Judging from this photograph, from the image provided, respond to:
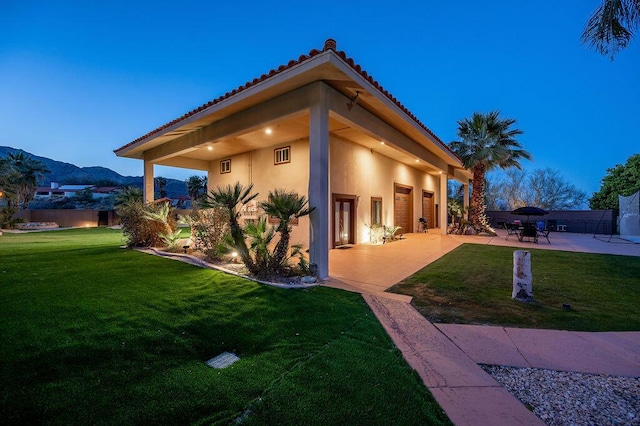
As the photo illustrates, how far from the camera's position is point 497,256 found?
950cm

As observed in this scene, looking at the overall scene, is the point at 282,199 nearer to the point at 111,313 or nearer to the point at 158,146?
the point at 111,313

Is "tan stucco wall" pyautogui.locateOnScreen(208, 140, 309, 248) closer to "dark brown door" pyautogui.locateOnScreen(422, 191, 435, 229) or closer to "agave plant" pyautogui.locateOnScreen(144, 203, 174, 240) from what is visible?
"agave plant" pyautogui.locateOnScreen(144, 203, 174, 240)

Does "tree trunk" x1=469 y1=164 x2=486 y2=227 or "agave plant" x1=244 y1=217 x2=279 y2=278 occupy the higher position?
"tree trunk" x1=469 y1=164 x2=486 y2=227

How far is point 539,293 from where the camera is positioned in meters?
5.46

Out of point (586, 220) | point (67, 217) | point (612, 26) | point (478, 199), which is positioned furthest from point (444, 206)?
point (67, 217)

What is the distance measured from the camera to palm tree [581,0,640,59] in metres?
5.67

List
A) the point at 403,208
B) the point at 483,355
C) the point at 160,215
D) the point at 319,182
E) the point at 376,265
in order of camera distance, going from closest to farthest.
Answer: the point at 483,355
the point at 319,182
the point at 376,265
the point at 160,215
the point at 403,208

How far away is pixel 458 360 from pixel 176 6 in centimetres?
2556

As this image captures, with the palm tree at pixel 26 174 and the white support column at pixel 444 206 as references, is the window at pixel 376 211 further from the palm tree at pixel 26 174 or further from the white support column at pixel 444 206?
the palm tree at pixel 26 174

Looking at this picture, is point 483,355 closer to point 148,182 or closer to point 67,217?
point 148,182

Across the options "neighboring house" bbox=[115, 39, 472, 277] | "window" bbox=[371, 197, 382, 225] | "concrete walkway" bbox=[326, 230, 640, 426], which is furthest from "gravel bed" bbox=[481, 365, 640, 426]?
"window" bbox=[371, 197, 382, 225]

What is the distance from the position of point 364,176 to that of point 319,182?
7.15m

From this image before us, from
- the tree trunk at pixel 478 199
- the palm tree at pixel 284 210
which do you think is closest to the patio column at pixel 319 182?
the palm tree at pixel 284 210

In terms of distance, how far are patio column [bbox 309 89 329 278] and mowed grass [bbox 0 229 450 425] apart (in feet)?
3.70
